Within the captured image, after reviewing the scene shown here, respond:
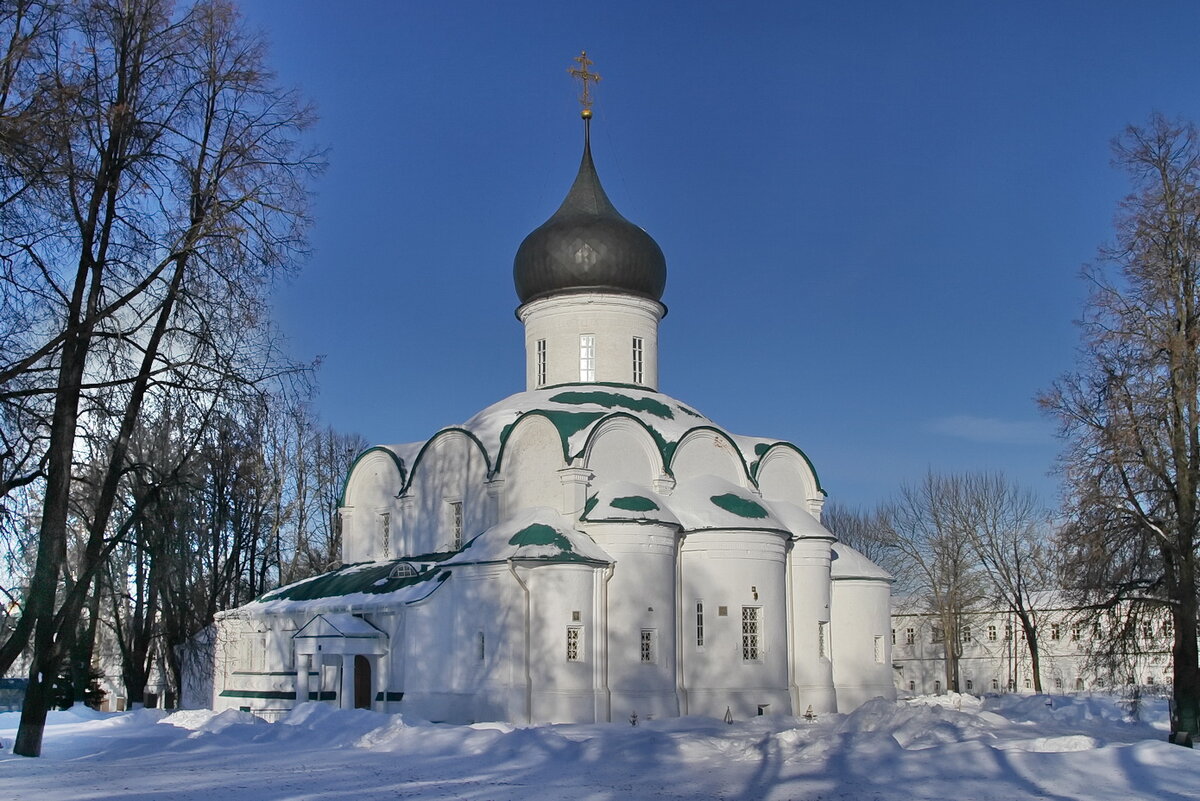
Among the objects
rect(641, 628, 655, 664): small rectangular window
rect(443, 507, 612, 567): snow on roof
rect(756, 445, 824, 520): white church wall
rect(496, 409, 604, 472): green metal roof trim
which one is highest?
rect(496, 409, 604, 472): green metal roof trim

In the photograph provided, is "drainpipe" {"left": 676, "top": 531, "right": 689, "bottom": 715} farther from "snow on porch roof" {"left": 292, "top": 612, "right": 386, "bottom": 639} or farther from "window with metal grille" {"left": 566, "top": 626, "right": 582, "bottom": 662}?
"snow on porch roof" {"left": 292, "top": 612, "right": 386, "bottom": 639}

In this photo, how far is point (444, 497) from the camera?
2359 cm

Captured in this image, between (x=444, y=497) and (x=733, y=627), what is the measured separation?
20.9 ft

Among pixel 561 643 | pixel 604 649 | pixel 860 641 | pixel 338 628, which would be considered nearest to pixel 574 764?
pixel 561 643

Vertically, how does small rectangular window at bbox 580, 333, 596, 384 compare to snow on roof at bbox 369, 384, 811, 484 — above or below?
above

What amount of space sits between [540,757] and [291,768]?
2.64 m

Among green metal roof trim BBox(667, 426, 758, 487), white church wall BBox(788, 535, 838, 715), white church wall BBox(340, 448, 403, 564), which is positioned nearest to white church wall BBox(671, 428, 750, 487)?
green metal roof trim BBox(667, 426, 758, 487)

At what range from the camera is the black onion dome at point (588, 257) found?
25.3 meters

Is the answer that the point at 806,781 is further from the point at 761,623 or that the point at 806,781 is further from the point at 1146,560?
the point at 761,623

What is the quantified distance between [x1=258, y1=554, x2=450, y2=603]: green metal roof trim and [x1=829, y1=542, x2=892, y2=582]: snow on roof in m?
8.09

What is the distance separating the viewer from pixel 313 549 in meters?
35.6

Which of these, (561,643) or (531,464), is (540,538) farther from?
(531,464)

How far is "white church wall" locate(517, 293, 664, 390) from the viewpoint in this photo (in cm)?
2523

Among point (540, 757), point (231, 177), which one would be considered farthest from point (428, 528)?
point (231, 177)
